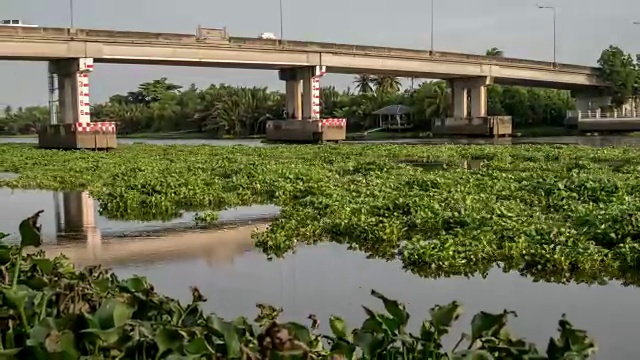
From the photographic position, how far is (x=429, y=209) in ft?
36.0

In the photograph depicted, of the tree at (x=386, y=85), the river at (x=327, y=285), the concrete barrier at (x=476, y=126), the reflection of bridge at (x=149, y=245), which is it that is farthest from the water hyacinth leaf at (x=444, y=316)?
the tree at (x=386, y=85)

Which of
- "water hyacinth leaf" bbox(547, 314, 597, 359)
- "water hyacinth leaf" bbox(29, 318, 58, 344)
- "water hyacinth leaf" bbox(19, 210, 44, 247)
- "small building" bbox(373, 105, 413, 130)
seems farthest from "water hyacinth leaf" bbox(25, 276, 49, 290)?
"small building" bbox(373, 105, 413, 130)

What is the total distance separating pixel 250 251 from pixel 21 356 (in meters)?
6.51

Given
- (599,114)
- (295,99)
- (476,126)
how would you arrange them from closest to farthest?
(295,99) < (476,126) < (599,114)

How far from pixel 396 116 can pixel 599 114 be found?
21320 mm

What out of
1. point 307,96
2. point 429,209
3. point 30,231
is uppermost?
point 307,96

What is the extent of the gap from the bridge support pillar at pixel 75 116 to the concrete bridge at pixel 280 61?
0.20 ft

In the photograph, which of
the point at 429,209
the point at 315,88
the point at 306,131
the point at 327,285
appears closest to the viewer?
the point at 327,285

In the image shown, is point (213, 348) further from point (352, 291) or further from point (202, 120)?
point (202, 120)

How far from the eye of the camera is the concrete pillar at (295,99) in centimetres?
5298

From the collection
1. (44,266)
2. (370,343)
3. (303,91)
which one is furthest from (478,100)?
(370,343)

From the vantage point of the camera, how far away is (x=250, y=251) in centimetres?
964

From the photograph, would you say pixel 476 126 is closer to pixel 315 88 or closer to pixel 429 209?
pixel 315 88

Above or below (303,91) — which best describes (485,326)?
below
